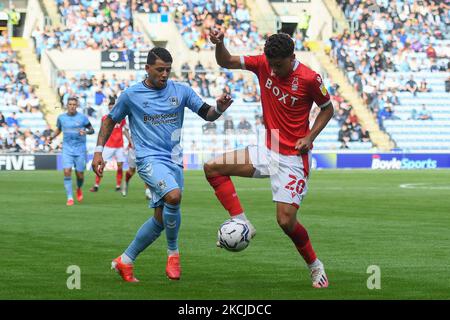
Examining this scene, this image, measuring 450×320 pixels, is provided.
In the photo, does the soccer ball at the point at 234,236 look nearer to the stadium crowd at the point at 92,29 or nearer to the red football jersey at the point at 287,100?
the red football jersey at the point at 287,100

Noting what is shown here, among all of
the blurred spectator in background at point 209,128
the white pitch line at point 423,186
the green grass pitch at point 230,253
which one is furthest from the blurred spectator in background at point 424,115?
the green grass pitch at point 230,253

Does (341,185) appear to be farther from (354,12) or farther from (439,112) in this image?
(354,12)

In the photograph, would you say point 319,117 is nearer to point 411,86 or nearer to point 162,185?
point 162,185

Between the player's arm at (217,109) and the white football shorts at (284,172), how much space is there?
596 millimetres

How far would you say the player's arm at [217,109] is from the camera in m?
11.4

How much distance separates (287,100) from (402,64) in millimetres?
45585

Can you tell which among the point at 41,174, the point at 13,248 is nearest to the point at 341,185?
the point at 41,174

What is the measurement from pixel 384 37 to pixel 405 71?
102 inches

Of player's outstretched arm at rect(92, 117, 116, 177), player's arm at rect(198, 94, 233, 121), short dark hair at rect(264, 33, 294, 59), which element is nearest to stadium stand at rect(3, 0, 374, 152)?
player's outstretched arm at rect(92, 117, 116, 177)

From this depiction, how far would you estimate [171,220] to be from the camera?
11.6m

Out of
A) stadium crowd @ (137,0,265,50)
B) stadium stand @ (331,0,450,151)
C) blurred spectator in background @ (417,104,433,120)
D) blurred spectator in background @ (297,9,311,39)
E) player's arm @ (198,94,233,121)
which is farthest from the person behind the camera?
blurred spectator in background @ (297,9,311,39)

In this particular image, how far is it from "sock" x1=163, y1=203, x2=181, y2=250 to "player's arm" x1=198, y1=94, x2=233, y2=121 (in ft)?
3.54

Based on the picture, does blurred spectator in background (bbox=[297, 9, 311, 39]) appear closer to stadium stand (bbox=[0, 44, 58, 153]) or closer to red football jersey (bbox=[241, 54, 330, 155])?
stadium stand (bbox=[0, 44, 58, 153])

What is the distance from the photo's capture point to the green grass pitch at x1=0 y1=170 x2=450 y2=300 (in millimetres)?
10781
